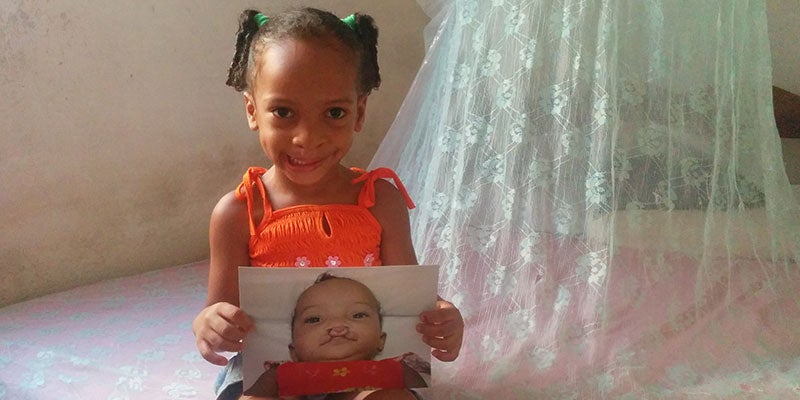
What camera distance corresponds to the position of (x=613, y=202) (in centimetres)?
114

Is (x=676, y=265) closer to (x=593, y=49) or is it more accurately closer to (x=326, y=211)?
(x=593, y=49)

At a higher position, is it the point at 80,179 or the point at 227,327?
the point at 80,179

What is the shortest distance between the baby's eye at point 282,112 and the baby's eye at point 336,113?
0.04m

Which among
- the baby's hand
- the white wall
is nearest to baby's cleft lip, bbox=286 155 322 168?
the baby's hand

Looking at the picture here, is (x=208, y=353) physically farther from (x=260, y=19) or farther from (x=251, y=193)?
(x=260, y=19)

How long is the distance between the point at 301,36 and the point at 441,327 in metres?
0.37

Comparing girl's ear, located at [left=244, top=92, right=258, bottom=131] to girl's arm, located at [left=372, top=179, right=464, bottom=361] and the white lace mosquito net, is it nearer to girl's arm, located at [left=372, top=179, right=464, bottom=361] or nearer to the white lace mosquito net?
girl's arm, located at [left=372, top=179, right=464, bottom=361]

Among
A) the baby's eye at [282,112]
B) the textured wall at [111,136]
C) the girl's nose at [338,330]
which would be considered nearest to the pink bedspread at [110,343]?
the textured wall at [111,136]

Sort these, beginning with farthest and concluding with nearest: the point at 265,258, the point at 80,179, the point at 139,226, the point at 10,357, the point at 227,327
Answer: the point at 139,226 → the point at 80,179 → the point at 10,357 → the point at 265,258 → the point at 227,327

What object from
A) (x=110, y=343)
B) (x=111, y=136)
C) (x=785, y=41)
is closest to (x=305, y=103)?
(x=110, y=343)

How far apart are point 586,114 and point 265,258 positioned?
50 cm

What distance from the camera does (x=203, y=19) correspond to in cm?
164

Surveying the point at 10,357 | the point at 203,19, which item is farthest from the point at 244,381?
the point at 203,19

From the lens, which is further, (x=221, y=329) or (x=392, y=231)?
(x=392, y=231)
